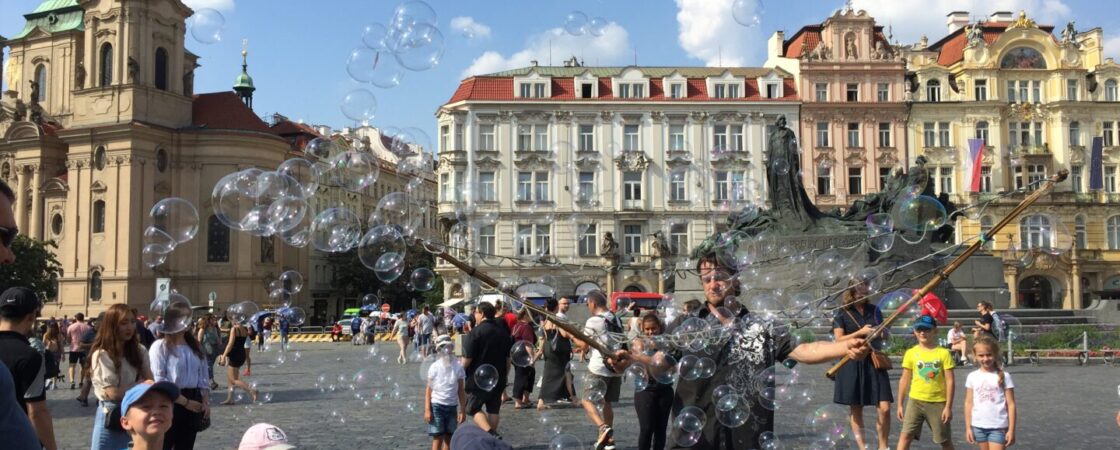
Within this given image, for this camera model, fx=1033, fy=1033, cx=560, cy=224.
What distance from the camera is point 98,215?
195 ft

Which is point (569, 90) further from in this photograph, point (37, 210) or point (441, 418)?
point (441, 418)

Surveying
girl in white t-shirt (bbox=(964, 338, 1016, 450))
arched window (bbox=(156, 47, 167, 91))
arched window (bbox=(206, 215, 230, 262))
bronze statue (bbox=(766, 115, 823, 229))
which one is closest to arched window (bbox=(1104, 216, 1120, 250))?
bronze statue (bbox=(766, 115, 823, 229))

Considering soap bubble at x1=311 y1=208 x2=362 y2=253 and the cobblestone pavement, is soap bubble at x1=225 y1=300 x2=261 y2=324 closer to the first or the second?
the cobblestone pavement

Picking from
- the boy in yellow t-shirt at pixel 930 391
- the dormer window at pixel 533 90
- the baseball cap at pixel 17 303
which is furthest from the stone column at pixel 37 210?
the boy in yellow t-shirt at pixel 930 391

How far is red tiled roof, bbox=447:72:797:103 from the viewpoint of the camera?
52.2m

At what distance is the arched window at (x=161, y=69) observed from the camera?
199 ft

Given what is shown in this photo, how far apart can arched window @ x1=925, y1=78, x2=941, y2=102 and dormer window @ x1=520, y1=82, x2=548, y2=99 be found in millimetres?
20587

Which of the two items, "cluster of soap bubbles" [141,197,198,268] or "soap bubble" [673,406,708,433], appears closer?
"soap bubble" [673,406,708,433]

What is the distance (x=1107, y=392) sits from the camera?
14430 millimetres

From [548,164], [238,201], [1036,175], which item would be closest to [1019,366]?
[238,201]

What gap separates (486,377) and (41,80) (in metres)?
67.9

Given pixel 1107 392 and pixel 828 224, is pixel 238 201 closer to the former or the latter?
pixel 1107 392

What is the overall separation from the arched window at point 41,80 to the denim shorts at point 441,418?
221ft

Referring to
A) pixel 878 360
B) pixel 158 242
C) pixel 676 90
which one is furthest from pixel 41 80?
pixel 878 360
